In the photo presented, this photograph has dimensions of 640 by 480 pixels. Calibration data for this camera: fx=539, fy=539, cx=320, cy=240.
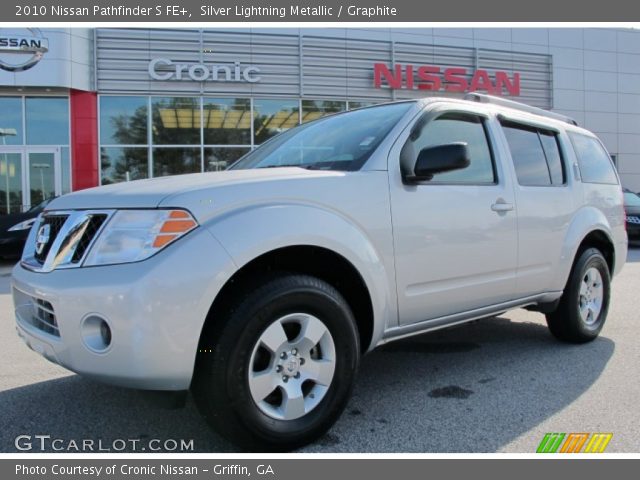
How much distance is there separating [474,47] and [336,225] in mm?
17689

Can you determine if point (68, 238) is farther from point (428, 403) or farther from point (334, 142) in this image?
point (428, 403)

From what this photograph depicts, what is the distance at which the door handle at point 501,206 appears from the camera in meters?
3.46

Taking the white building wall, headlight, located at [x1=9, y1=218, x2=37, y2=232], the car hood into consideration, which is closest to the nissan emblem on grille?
the car hood

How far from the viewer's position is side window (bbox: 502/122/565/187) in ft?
12.7

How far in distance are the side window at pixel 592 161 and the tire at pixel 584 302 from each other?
653 mm

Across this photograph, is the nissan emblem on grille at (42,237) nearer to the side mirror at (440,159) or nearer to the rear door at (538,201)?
the side mirror at (440,159)

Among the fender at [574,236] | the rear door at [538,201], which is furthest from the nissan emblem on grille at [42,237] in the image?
the fender at [574,236]

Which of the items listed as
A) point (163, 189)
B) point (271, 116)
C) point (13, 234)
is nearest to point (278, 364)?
point (163, 189)

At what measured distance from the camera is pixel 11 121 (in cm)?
1527

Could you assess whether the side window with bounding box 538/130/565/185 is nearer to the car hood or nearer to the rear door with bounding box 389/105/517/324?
the rear door with bounding box 389/105/517/324

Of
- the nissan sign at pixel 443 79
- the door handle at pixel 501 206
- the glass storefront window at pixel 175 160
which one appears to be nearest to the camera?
the door handle at pixel 501 206

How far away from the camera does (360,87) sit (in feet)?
56.0

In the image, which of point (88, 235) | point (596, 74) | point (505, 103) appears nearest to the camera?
point (88, 235)

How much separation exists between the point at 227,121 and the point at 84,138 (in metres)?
4.09
